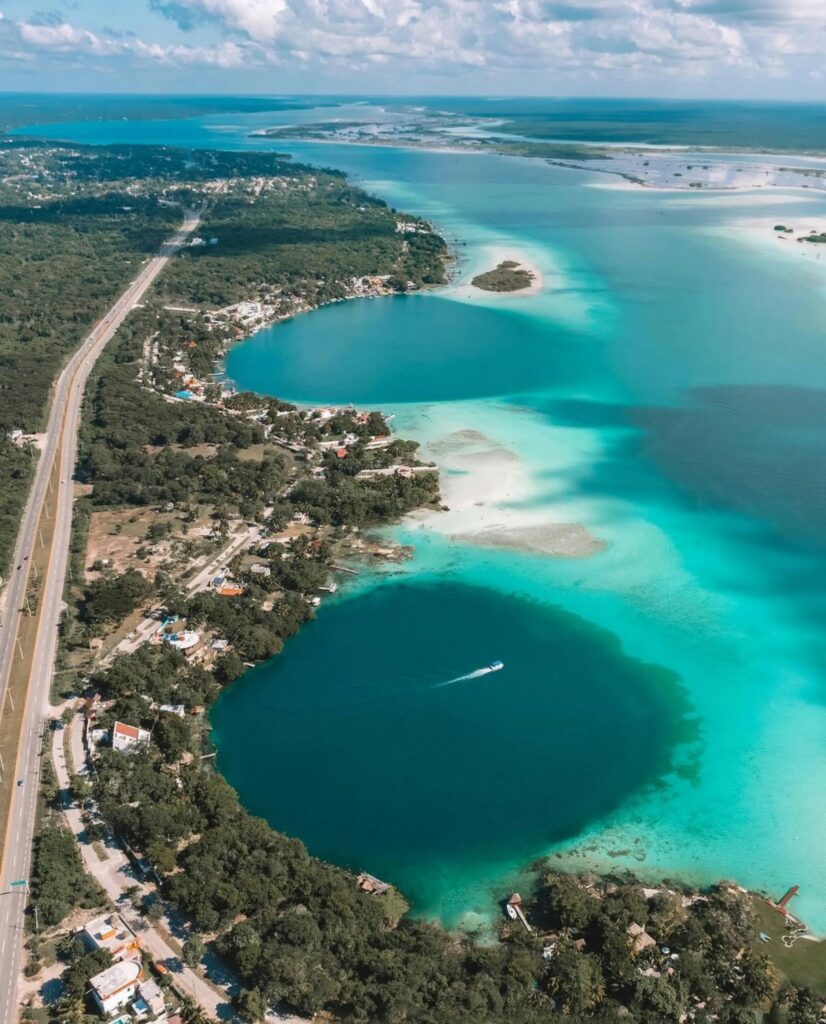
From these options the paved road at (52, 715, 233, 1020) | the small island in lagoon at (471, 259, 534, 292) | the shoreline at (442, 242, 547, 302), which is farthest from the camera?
the small island in lagoon at (471, 259, 534, 292)

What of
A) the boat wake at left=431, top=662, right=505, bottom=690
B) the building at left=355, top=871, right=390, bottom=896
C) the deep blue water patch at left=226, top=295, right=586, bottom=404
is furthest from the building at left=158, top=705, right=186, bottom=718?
the deep blue water patch at left=226, top=295, right=586, bottom=404

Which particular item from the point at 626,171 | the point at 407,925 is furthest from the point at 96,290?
the point at 626,171

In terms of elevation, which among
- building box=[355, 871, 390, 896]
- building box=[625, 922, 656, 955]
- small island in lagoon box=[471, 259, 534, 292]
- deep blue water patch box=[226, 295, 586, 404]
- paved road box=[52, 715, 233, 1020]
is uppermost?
small island in lagoon box=[471, 259, 534, 292]

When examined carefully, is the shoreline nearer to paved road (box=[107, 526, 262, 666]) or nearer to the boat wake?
paved road (box=[107, 526, 262, 666])

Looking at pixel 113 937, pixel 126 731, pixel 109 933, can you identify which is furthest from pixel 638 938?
pixel 126 731

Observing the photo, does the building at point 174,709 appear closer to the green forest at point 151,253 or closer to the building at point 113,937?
the building at point 113,937

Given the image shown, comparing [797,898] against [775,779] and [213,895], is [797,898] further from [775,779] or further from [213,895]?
[213,895]
